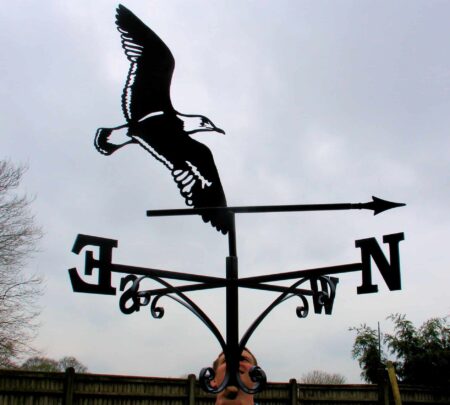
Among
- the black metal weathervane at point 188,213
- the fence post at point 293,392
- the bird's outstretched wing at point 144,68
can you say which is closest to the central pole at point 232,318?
the black metal weathervane at point 188,213

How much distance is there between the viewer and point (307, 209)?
2.97m

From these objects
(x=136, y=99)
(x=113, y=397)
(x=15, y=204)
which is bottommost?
(x=113, y=397)

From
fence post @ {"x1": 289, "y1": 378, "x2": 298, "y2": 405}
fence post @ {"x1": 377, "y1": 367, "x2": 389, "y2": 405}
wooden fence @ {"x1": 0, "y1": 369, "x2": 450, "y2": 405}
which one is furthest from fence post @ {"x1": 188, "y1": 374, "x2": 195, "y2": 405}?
fence post @ {"x1": 377, "y1": 367, "x2": 389, "y2": 405}

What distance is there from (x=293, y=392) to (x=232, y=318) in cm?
632

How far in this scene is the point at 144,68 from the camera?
11.5ft

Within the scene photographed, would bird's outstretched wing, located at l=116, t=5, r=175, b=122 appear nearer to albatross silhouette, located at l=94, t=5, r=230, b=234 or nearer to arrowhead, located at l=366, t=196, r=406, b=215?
albatross silhouette, located at l=94, t=5, r=230, b=234

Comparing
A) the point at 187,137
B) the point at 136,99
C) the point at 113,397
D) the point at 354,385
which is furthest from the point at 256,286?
the point at 354,385

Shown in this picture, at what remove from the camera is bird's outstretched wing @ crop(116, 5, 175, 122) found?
3.46 m

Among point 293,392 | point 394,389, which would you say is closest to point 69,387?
point 293,392

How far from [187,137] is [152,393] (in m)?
5.69

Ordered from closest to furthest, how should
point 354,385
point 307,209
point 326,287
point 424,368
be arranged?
point 307,209 → point 326,287 → point 354,385 → point 424,368

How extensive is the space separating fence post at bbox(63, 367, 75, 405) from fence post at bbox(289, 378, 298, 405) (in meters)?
3.09

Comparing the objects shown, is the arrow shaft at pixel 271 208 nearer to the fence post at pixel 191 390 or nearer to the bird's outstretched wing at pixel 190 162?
the bird's outstretched wing at pixel 190 162

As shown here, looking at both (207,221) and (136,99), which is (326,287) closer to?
(207,221)
